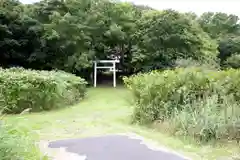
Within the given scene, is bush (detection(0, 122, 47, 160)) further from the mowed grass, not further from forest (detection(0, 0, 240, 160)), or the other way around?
the mowed grass

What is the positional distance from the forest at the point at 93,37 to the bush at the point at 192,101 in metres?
7.99

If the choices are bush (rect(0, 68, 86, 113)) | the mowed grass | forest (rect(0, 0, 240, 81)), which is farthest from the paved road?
forest (rect(0, 0, 240, 81))

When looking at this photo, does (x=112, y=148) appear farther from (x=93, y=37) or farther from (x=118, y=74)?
(x=118, y=74)

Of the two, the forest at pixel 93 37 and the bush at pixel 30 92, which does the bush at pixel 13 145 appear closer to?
the bush at pixel 30 92

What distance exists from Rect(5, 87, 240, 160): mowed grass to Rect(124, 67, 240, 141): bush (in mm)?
272

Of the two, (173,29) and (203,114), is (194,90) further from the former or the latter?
(173,29)

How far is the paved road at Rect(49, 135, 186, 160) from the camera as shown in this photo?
441cm

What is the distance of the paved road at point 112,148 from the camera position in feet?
14.5

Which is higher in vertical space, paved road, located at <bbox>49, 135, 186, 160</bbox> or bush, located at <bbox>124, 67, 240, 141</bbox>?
bush, located at <bbox>124, 67, 240, 141</bbox>

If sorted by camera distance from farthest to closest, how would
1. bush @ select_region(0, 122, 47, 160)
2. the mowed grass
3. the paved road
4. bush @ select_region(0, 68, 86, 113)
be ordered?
bush @ select_region(0, 68, 86, 113)
the mowed grass
the paved road
bush @ select_region(0, 122, 47, 160)

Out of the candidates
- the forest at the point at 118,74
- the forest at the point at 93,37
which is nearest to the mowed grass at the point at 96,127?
the forest at the point at 118,74

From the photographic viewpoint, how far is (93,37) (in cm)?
1523

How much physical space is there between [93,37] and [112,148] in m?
11.0

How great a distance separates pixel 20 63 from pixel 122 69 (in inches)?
209
